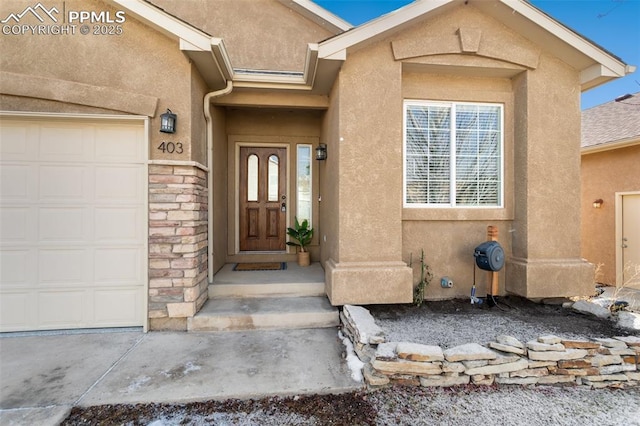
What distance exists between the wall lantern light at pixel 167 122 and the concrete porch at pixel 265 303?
2.28m

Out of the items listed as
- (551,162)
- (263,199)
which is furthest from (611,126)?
(263,199)

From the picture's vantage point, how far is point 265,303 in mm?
4164

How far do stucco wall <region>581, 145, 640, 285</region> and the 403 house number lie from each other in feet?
28.2

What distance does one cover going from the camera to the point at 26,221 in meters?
3.68

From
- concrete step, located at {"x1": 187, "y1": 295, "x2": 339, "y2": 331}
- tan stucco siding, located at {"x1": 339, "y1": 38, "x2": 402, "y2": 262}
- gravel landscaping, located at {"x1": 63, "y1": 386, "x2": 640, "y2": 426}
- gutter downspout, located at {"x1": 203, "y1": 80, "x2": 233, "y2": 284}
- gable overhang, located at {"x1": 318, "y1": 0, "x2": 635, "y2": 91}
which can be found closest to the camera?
gravel landscaping, located at {"x1": 63, "y1": 386, "x2": 640, "y2": 426}

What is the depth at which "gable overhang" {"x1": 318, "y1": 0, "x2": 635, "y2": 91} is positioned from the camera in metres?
3.65

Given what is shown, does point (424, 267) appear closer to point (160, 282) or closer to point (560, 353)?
point (560, 353)

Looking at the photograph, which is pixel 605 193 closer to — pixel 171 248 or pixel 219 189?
pixel 219 189

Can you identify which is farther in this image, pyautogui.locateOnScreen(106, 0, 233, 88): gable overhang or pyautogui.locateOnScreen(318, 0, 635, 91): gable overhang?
pyautogui.locateOnScreen(318, 0, 635, 91): gable overhang

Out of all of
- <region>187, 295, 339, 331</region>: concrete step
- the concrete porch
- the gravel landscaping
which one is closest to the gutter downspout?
the concrete porch

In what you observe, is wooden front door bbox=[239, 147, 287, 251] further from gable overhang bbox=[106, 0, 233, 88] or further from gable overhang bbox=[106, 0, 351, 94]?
gable overhang bbox=[106, 0, 233, 88]

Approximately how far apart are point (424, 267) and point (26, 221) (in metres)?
5.35

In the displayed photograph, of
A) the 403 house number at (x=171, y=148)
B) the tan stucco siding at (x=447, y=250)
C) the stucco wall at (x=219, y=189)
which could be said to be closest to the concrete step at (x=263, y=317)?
the stucco wall at (x=219, y=189)

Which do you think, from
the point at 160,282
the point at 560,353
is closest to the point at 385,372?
the point at 560,353
